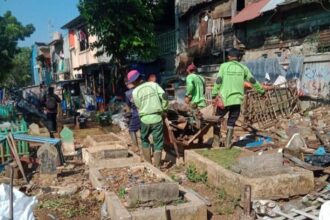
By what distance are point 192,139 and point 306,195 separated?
2906 millimetres

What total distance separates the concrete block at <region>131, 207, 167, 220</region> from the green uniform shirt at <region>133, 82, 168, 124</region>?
278 centimetres

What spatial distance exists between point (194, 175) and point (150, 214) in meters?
2.27

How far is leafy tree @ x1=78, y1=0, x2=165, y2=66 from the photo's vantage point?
58.5ft

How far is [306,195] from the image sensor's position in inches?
208

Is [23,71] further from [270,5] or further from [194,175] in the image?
[194,175]

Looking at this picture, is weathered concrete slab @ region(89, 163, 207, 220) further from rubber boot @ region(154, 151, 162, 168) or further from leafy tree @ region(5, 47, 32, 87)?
leafy tree @ region(5, 47, 32, 87)

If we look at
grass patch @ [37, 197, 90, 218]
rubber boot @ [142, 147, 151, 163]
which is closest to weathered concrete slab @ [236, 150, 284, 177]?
grass patch @ [37, 197, 90, 218]

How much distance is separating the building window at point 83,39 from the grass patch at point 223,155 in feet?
84.2

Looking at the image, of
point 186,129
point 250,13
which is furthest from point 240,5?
point 186,129

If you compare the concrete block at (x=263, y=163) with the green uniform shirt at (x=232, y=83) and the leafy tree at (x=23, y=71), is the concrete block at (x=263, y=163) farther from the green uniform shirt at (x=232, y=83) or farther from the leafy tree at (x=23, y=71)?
the leafy tree at (x=23, y=71)

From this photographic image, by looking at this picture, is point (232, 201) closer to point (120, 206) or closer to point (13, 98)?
point (120, 206)

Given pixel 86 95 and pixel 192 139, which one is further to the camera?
pixel 86 95

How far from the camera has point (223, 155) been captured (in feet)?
22.6

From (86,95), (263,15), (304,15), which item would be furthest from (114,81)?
(304,15)
